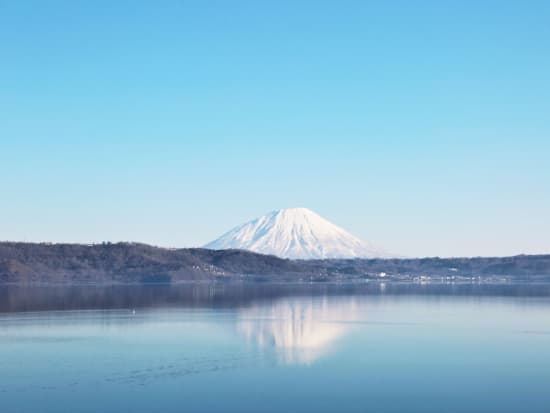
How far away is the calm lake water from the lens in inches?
567

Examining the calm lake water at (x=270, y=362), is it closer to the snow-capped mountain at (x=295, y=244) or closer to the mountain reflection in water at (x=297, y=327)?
the mountain reflection in water at (x=297, y=327)

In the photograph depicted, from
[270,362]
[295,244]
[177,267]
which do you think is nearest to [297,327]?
[270,362]

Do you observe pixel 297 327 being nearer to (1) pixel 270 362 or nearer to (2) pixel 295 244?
(1) pixel 270 362

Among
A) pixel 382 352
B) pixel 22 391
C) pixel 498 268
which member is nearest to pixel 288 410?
pixel 22 391

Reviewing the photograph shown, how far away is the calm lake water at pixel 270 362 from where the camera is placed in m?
14.4

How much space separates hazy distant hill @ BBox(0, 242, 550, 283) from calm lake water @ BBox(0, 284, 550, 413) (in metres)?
51.8

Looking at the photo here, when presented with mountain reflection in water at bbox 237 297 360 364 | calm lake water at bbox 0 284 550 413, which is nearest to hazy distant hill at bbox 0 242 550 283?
mountain reflection in water at bbox 237 297 360 364

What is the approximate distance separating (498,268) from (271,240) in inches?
3084

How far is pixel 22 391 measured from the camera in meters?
14.9

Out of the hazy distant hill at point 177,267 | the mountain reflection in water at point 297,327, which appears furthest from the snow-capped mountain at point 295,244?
the mountain reflection in water at point 297,327

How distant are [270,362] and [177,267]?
2917 inches

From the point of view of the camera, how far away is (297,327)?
2748cm

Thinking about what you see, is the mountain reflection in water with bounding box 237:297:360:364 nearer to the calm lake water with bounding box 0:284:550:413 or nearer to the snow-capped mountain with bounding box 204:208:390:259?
the calm lake water with bounding box 0:284:550:413

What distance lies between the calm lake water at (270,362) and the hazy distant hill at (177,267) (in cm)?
5176
